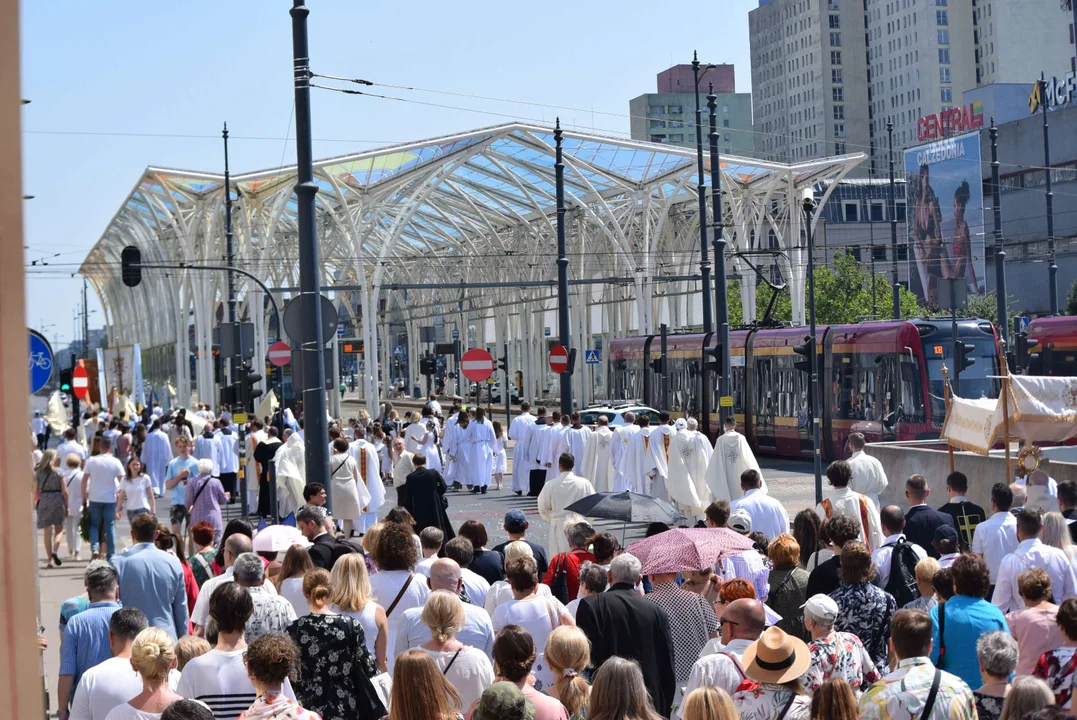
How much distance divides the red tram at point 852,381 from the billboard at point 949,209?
122ft

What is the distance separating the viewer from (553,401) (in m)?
65.1

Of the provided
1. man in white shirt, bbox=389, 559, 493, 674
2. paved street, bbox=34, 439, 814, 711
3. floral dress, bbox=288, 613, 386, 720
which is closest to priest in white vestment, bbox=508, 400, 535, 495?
paved street, bbox=34, 439, 814, 711

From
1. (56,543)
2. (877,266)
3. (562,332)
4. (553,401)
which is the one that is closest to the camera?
(56,543)

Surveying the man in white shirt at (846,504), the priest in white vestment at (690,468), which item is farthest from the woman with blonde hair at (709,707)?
the priest in white vestment at (690,468)

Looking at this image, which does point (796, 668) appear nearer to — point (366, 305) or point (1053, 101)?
point (366, 305)

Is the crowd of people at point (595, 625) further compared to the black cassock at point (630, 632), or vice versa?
the black cassock at point (630, 632)

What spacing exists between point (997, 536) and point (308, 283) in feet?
23.0

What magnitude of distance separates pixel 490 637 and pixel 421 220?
202ft

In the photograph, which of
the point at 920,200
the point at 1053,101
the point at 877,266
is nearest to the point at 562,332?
the point at 920,200

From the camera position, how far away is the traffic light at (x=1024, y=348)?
1446 inches

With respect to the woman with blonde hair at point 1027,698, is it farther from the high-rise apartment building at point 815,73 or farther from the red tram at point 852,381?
the high-rise apartment building at point 815,73

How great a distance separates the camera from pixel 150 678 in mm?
5801

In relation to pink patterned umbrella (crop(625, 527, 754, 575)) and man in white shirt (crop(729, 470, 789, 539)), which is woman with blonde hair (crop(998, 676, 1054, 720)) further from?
man in white shirt (crop(729, 470, 789, 539))

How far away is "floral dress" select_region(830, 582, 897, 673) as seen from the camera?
6.93 m
